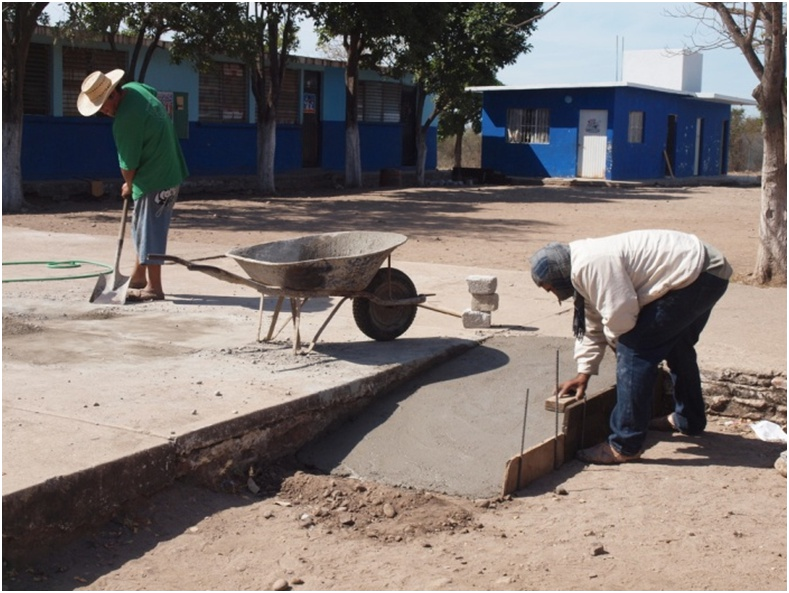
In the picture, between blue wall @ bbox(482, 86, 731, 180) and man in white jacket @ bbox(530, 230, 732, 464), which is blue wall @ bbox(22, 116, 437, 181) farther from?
man in white jacket @ bbox(530, 230, 732, 464)

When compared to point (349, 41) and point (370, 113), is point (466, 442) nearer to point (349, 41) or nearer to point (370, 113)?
point (349, 41)

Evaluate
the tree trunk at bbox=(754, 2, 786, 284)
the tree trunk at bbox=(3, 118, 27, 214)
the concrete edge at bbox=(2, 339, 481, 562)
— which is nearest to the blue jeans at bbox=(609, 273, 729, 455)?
the concrete edge at bbox=(2, 339, 481, 562)

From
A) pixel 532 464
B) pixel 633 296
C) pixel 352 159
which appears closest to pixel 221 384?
pixel 532 464

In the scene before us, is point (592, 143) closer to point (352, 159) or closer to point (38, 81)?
point (352, 159)

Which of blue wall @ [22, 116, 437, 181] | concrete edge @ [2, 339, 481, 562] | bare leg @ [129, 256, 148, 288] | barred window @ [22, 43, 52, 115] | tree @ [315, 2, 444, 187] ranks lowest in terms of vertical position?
concrete edge @ [2, 339, 481, 562]

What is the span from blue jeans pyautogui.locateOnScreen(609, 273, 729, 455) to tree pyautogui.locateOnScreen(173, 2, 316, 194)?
55.7ft

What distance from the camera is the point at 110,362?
6.52 metres

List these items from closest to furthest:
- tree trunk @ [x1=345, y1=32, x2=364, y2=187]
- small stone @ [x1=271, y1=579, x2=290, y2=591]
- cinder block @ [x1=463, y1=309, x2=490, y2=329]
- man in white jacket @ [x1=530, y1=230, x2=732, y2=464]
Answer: small stone @ [x1=271, y1=579, x2=290, y2=591] < man in white jacket @ [x1=530, y1=230, x2=732, y2=464] < cinder block @ [x1=463, y1=309, x2=490, y2=329] < tree trunk @ [x1=345, y1=32, x2=364, y2=187]

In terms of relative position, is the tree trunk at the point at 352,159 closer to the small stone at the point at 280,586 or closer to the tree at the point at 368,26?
the tree at the point at 368,26

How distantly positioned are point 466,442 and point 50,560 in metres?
2.37

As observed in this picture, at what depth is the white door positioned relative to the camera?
34.9 metres

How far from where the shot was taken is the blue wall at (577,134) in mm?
34844

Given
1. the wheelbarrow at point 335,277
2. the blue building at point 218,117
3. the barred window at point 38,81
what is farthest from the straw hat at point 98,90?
the barred window at point 38,81

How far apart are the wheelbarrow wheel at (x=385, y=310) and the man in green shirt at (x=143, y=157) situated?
2.36 m
